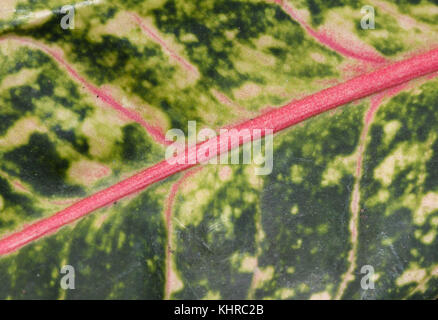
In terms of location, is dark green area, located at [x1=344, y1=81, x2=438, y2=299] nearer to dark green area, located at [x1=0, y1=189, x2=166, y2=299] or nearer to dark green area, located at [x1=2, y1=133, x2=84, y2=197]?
dark green area, located at [x1=0, y1=189, x2=166, y2=299]

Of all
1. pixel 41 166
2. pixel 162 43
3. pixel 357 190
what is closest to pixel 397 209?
pixel 357 190

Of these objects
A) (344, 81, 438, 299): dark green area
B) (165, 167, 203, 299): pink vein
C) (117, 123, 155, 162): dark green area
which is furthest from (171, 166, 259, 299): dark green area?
(344, 81, 438, 299): dark green area

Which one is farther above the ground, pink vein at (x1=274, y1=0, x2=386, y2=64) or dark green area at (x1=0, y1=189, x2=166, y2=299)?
pink vein at (x1=274, y1=0, x2=386, y2=64)

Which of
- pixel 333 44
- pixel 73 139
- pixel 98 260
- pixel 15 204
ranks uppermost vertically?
pixel 333 44

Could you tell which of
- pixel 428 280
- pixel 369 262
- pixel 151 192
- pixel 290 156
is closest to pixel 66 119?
pixel 151 192

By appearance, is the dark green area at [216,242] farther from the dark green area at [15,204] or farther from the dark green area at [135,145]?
the dark green area at [15,204]

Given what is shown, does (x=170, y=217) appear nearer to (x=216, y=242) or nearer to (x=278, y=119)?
(x=216, y=242)
